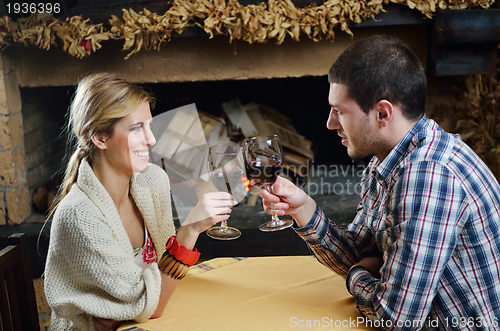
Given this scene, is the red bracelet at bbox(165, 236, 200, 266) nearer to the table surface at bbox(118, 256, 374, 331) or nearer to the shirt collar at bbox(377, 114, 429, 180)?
the table surface at bbox(118, 256, 374, 331)

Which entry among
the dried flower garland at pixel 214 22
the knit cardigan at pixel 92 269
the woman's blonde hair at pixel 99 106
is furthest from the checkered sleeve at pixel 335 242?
the dried flower garland at pixel 214 22

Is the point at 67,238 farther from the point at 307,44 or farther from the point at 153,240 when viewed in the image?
the point at 307,44

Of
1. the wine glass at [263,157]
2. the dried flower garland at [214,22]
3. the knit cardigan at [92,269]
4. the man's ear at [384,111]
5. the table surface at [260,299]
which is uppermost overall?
the dried flower garland at [214,22]

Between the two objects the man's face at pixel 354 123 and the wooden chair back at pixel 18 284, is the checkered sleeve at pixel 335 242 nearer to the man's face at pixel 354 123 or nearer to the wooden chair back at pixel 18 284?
the man's face at pixel 354 123

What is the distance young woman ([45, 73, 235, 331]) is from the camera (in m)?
1.11

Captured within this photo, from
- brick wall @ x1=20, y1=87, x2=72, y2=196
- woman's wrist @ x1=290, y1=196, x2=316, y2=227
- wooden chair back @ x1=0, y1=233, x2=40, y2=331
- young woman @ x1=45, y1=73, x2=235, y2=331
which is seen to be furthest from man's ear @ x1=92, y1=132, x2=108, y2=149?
brick wall @ x1=20, y1=87, x2=72, y2=196

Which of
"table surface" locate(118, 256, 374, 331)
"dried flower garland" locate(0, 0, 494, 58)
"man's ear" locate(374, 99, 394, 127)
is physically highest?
"dried flower garland" locate(0, 0, 494, 58)

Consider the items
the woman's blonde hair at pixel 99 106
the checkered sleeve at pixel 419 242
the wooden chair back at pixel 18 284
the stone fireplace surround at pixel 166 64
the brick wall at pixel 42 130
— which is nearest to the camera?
the checkered sleeve at pixel 419 242

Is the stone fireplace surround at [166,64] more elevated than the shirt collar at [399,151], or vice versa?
the stone fireplace surround at [166,64]

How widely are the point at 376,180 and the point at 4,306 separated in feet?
3.41

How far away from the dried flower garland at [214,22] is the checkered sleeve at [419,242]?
138 centimetres

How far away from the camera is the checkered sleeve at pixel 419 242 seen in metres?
0.97

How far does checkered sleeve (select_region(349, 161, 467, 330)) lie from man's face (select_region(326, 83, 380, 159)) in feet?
0.65

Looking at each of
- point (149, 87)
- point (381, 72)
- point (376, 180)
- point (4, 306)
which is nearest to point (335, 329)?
point (376, 180)
